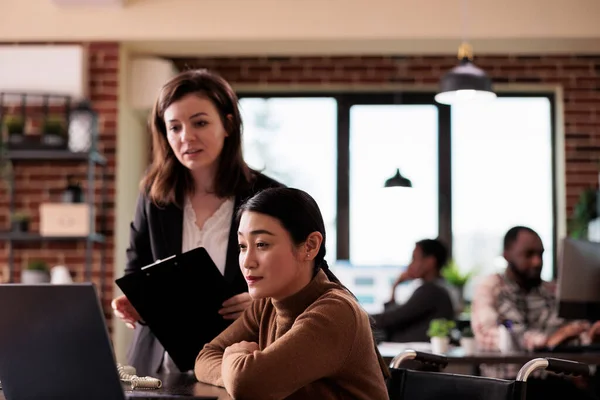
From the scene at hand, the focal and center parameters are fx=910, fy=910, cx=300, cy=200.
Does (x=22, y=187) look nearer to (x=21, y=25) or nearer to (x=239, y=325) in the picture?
(x=21, y=25)

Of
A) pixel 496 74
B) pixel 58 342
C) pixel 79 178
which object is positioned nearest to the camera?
pixel 58 342

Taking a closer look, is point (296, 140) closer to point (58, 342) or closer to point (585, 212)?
point (585, 212)

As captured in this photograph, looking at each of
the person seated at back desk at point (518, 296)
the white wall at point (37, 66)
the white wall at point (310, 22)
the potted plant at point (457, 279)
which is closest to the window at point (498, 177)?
the potted plant at point (457, 279)

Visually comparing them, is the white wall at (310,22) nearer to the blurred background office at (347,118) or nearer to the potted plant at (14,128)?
the blurred background office at (347,118)

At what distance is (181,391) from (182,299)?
477 millimetres

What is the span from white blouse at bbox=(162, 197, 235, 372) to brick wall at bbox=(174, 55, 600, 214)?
4466 mm

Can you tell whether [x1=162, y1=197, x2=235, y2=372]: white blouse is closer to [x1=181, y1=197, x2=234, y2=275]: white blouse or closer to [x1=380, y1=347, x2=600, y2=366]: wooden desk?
[x1=181, y1=197, x2=234, y2=275]: white blouse

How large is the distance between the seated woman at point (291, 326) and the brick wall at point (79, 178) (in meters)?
4.01

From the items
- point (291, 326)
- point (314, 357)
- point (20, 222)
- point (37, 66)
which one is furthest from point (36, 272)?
point (314, 357)

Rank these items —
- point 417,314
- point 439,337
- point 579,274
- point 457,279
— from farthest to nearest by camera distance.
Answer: point 457,279 < point 417,314 < point 439,337 < point 579,274

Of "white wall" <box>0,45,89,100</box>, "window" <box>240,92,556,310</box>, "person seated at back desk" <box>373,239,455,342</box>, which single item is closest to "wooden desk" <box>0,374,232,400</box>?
"person seated at back desk" <box>373,239,455,342</box>

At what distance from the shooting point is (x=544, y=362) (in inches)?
82.7

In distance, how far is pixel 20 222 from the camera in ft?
18.2

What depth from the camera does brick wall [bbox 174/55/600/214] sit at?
6.66 meters
